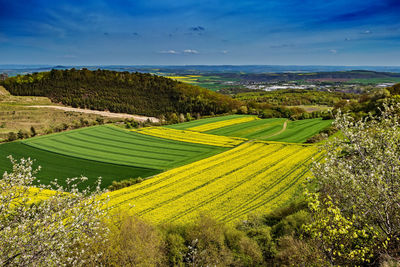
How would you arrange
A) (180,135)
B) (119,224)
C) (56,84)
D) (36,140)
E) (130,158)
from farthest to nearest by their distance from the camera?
(56,84) → (180,135) → (36,140) → (130,158) → (119,224)

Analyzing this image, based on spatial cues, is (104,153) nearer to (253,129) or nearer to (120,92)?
(253,129)

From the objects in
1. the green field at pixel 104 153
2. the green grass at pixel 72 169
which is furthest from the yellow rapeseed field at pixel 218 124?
the green grass at pixel 72 169

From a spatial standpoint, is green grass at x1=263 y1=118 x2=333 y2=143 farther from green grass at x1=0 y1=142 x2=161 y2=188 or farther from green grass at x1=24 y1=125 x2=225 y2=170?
green grass at x1=0 y1=142 x2=161 y2=188

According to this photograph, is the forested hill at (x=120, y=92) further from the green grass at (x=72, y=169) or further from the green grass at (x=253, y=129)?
the green grass at (x=72, y=169)

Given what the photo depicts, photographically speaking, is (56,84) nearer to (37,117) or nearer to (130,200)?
(37,117)

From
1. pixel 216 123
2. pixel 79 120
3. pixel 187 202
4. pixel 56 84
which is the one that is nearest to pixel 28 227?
pixel 187 202
